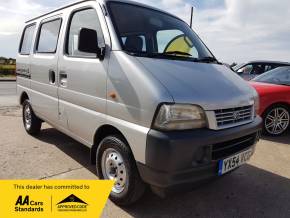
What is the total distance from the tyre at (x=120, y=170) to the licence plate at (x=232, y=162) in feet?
2.42

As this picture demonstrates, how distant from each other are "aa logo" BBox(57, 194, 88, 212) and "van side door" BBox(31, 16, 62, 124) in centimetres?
177

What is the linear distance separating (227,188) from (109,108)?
1.72 metres

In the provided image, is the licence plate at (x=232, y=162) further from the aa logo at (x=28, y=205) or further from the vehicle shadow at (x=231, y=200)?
the aa logo at (x=28, y=205)

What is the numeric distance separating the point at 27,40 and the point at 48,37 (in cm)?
124

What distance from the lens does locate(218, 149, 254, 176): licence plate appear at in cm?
260

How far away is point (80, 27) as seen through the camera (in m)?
3.49

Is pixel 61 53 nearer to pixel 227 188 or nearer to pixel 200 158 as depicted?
pixel 200 158

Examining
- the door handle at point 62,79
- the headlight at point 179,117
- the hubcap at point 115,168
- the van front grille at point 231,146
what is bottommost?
the hubcap at point 115,168

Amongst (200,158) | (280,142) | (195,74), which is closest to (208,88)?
(195,74)

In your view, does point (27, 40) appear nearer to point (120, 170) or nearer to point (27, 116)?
point (27, 116)

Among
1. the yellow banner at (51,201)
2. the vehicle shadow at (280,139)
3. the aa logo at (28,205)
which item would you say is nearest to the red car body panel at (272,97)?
the vehicle shadow at (280,139)

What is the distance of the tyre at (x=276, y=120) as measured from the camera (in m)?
5.68

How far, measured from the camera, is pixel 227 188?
3416mm

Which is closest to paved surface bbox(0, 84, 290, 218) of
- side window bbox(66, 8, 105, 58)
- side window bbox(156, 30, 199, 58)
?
side window bbox(66, 8, 105, 58)
